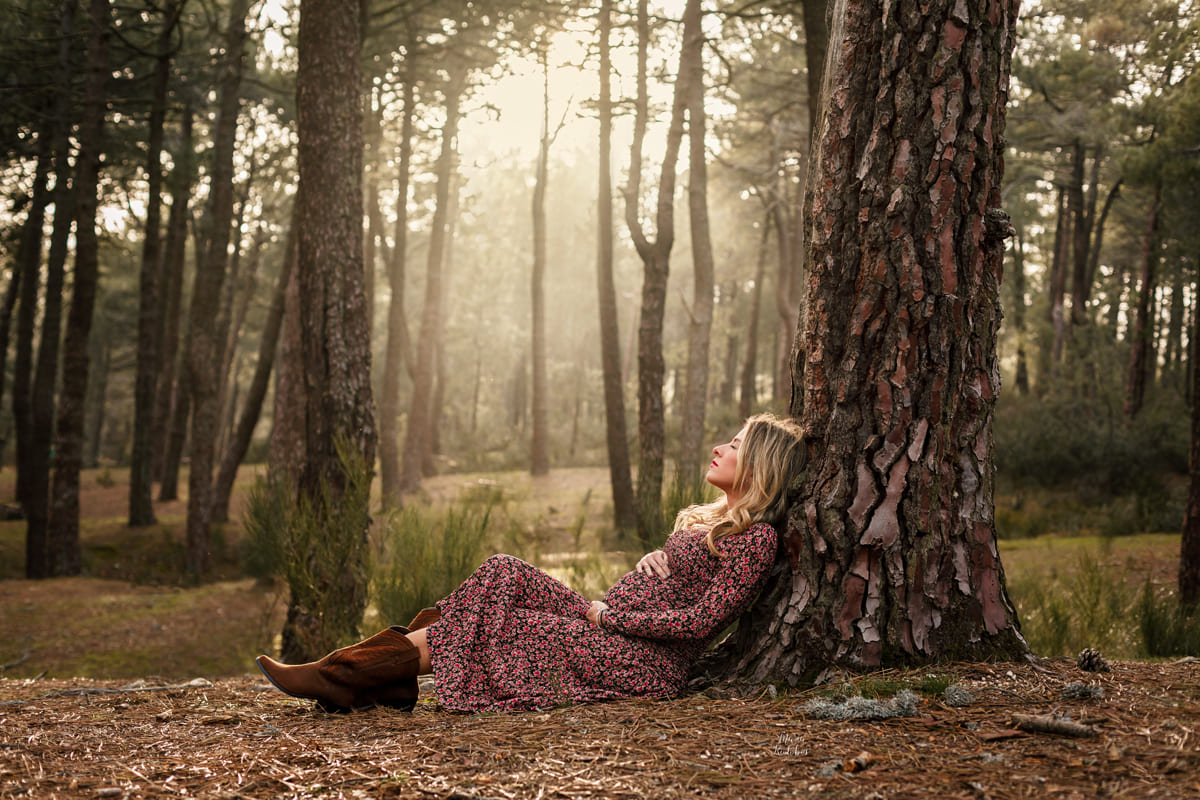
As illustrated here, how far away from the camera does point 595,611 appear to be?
3430 millimetres

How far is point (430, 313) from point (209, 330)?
20.7ft

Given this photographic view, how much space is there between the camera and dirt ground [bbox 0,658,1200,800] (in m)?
2.07

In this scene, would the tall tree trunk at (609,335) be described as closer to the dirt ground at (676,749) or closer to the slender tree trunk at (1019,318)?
the dirt ground at (676,749)

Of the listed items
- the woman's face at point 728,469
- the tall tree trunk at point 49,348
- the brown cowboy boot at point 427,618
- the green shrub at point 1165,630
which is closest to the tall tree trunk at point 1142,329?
the green shrub at point 1165,630

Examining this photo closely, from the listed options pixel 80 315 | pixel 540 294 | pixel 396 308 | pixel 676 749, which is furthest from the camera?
pixel 540 294

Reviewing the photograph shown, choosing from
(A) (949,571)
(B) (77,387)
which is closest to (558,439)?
(B) (77,387)

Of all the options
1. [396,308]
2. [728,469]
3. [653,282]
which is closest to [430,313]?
[396,308]

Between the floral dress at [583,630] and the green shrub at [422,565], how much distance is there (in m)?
1.89

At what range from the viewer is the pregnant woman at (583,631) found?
3.22 meters

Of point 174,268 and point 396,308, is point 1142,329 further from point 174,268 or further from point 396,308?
point 174,268

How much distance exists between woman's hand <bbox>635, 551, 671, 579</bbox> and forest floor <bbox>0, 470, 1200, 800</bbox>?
55cm

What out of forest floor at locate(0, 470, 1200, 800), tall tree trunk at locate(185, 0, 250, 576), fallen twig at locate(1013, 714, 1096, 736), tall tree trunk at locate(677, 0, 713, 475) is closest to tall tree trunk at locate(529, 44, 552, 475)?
tall tree trunk at locate(677, 0, 713, 475)

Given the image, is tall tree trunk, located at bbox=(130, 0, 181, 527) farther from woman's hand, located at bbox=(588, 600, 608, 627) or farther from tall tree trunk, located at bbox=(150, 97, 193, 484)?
woman's hand, located at bbox=(588, 600, 608, 627)

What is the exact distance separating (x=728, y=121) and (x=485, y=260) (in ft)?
60.9
